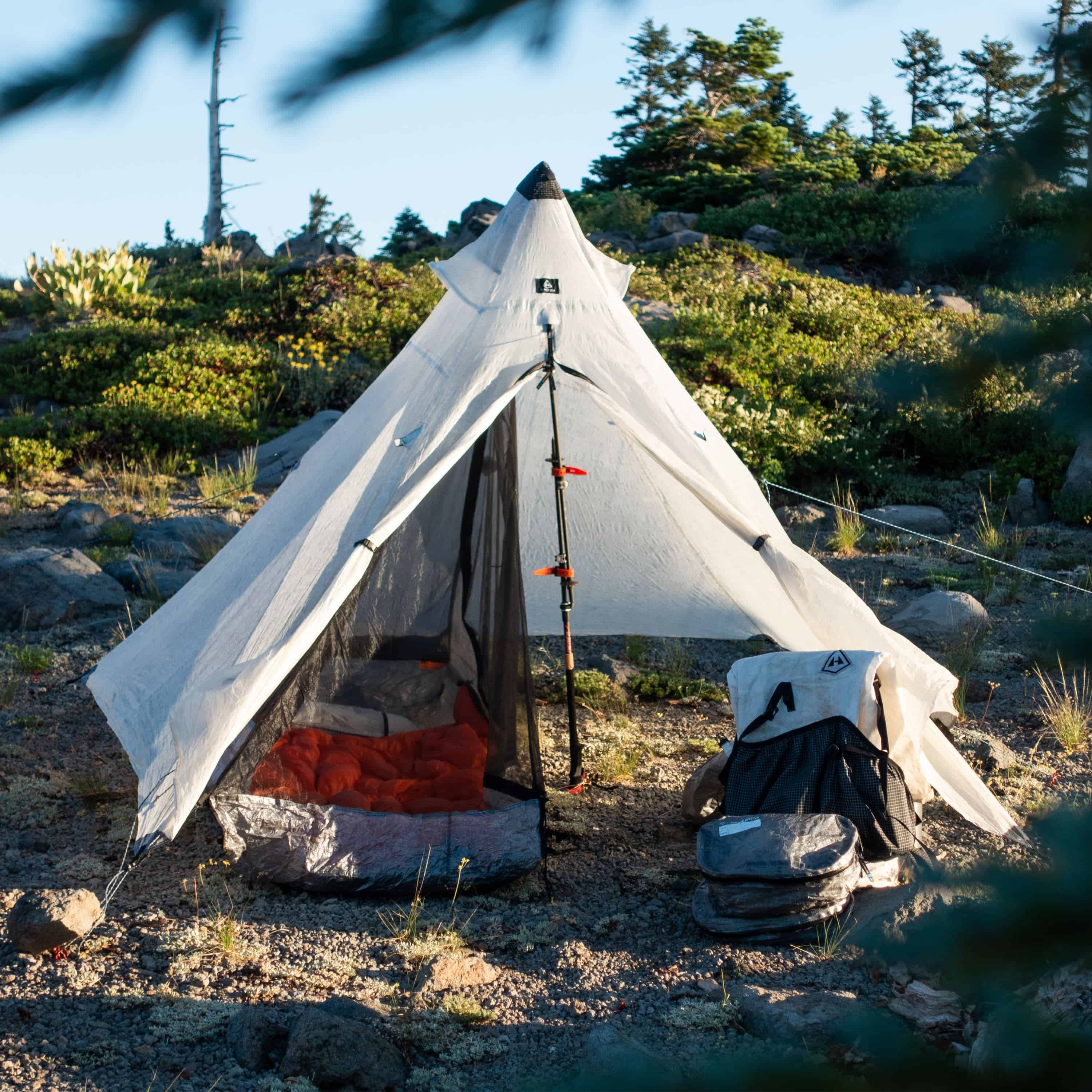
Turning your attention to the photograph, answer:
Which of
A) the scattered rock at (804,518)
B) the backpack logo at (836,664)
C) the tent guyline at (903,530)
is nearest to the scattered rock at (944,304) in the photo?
the tent guyline at (903,530)

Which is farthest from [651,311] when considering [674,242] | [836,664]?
[836,664]

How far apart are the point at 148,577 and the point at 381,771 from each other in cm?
324

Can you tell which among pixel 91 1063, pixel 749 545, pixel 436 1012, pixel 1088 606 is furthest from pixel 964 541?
pixel 1088 606

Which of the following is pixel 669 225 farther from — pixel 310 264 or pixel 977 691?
pixel 977 691

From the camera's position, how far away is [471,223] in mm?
19172

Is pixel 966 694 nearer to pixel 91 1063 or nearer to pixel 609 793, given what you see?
pixel 609 793

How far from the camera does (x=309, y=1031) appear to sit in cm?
273

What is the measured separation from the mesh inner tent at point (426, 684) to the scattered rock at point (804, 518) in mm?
4482

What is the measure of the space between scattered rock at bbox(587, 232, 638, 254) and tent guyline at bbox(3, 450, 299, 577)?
8.33m

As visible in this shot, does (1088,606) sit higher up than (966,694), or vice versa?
(1088,606)

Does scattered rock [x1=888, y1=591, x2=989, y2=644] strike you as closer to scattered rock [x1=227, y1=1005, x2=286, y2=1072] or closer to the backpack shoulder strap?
the backpack shoulder strap

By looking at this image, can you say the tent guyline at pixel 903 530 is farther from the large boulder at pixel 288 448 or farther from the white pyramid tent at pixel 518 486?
the large boulder at pixel 288 448

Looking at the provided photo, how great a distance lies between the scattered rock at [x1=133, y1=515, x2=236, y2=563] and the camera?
26.0 ft

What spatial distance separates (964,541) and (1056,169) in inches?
329
